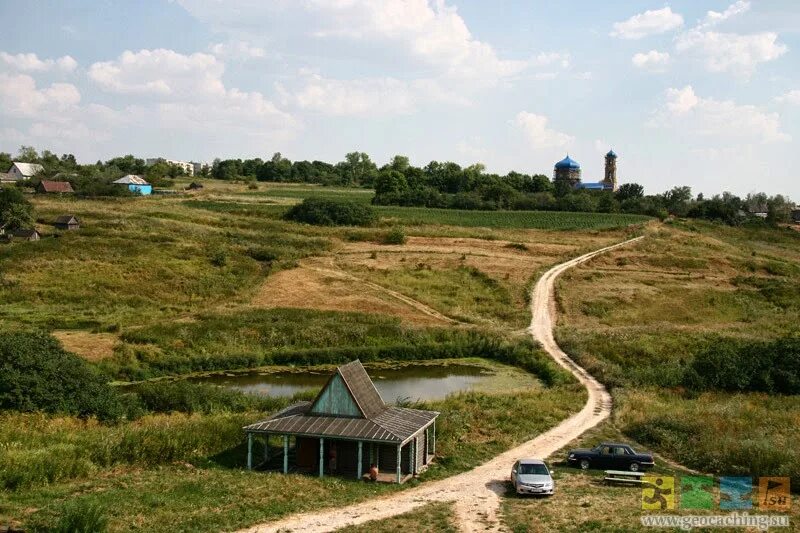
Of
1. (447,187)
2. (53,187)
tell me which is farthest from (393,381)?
(447,187)

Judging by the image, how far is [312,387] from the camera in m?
36.8

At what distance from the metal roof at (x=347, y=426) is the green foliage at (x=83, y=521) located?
706 centimetres

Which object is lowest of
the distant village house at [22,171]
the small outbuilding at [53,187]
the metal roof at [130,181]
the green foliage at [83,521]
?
the green foliage at [83,521]

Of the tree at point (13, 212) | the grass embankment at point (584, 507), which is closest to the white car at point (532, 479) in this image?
the grass embankment at point (584, 507)

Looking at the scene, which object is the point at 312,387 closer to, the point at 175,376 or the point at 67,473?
the point at 175,376

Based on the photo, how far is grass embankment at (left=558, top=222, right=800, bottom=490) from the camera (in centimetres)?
2511

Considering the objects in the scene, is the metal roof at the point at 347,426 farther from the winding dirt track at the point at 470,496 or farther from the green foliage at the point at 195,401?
the green foliage at the point at 195,401

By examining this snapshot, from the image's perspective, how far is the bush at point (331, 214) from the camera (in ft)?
287

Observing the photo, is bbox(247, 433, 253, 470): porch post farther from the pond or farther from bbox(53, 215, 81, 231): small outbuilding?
bbox(53, 215, 81, 231): small outbuilding

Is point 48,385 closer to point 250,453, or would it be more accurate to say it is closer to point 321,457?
point 250,453

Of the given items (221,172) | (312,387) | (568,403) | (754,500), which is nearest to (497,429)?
(568,403)

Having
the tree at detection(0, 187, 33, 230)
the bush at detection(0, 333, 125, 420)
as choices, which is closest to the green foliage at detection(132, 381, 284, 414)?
the bush at detection(0, 333, 125, 420)

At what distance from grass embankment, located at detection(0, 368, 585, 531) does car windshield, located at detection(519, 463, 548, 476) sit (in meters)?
3.00

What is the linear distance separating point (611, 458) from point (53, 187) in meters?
99.8
